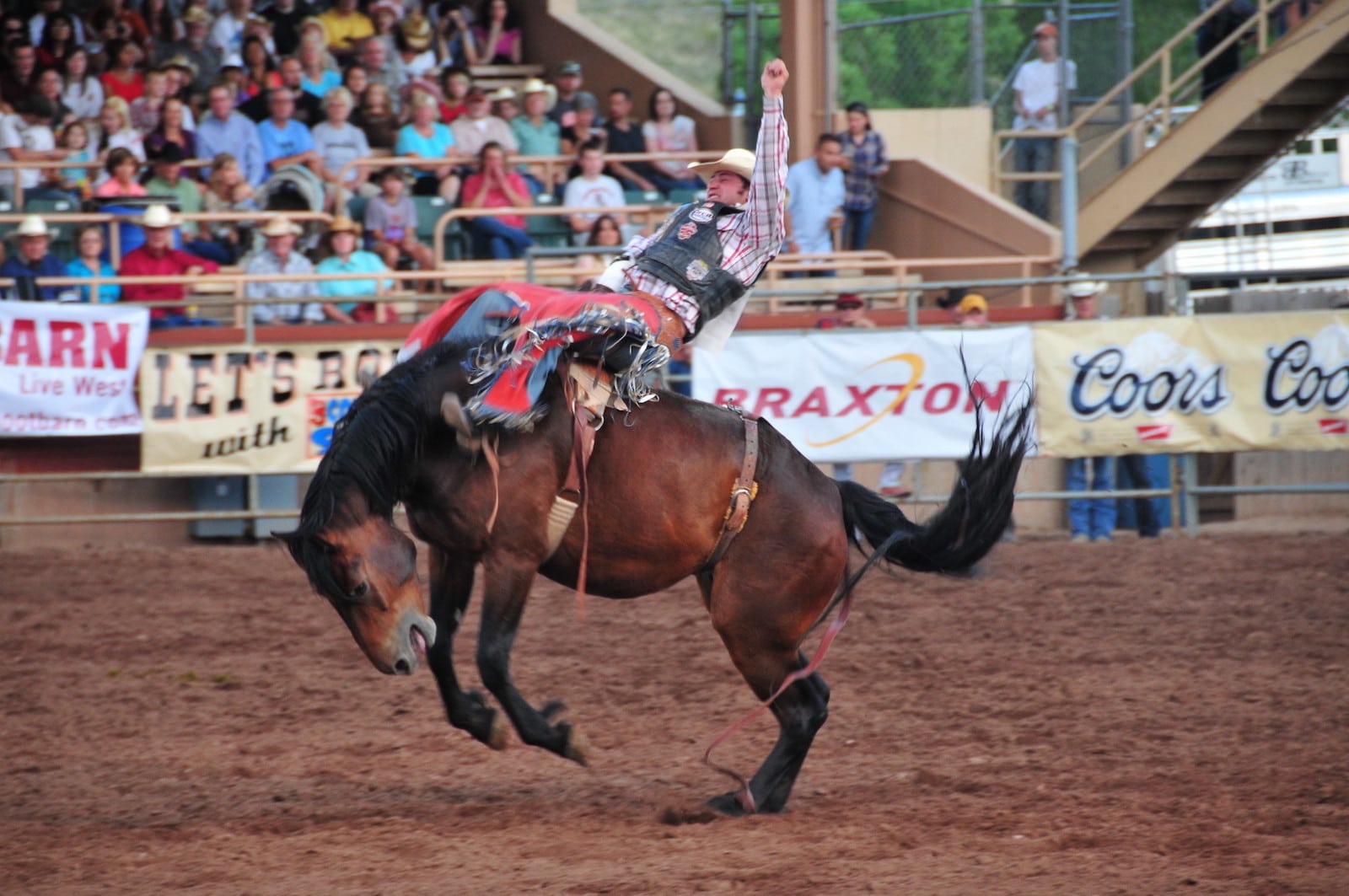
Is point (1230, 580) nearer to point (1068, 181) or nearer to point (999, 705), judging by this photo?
point (999, 705)

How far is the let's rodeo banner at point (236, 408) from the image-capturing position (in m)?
10.1

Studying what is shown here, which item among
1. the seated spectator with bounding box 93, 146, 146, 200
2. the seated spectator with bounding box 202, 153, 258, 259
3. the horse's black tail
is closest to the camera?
the horse's black tail

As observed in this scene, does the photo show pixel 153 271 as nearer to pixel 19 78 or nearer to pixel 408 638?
pixel 19 78

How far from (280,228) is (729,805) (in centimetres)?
667

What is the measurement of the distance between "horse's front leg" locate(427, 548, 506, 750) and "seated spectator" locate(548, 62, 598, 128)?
26.8 feet

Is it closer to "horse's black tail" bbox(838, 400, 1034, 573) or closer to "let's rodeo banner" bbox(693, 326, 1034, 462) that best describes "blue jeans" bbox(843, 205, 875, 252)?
"let's rodeo banner" bbox(693, 326, 1034, 462)

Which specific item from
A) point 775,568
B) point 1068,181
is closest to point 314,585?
point 775,568

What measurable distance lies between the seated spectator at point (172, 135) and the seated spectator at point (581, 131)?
2.96 metres

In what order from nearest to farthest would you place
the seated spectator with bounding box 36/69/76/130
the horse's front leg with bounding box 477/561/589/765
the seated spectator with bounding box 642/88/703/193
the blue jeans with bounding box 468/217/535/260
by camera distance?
the horse's front leg with bounding box 477/561/589/765 → the blue jeans with bounding box 468/217/535/260 → the seated spectator with bounding box 36/69/76/130 → the seated spectator with bounding box 642/88/703/193

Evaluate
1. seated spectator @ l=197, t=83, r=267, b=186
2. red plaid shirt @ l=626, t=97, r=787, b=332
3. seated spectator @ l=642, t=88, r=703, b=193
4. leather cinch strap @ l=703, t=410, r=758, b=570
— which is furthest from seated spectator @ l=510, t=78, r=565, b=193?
leather cinch strap @ l=703, t=410, r=758, b=570

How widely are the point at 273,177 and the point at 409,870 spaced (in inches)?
313

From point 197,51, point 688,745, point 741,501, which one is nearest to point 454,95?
point 197,51

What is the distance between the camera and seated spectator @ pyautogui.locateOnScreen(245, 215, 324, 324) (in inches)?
417

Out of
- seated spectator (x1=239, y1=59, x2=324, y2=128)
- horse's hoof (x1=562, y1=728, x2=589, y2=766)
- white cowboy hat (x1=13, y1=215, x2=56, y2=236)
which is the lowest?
horse's hoof (x1=562, y1=728, x2=589, y2=766)
